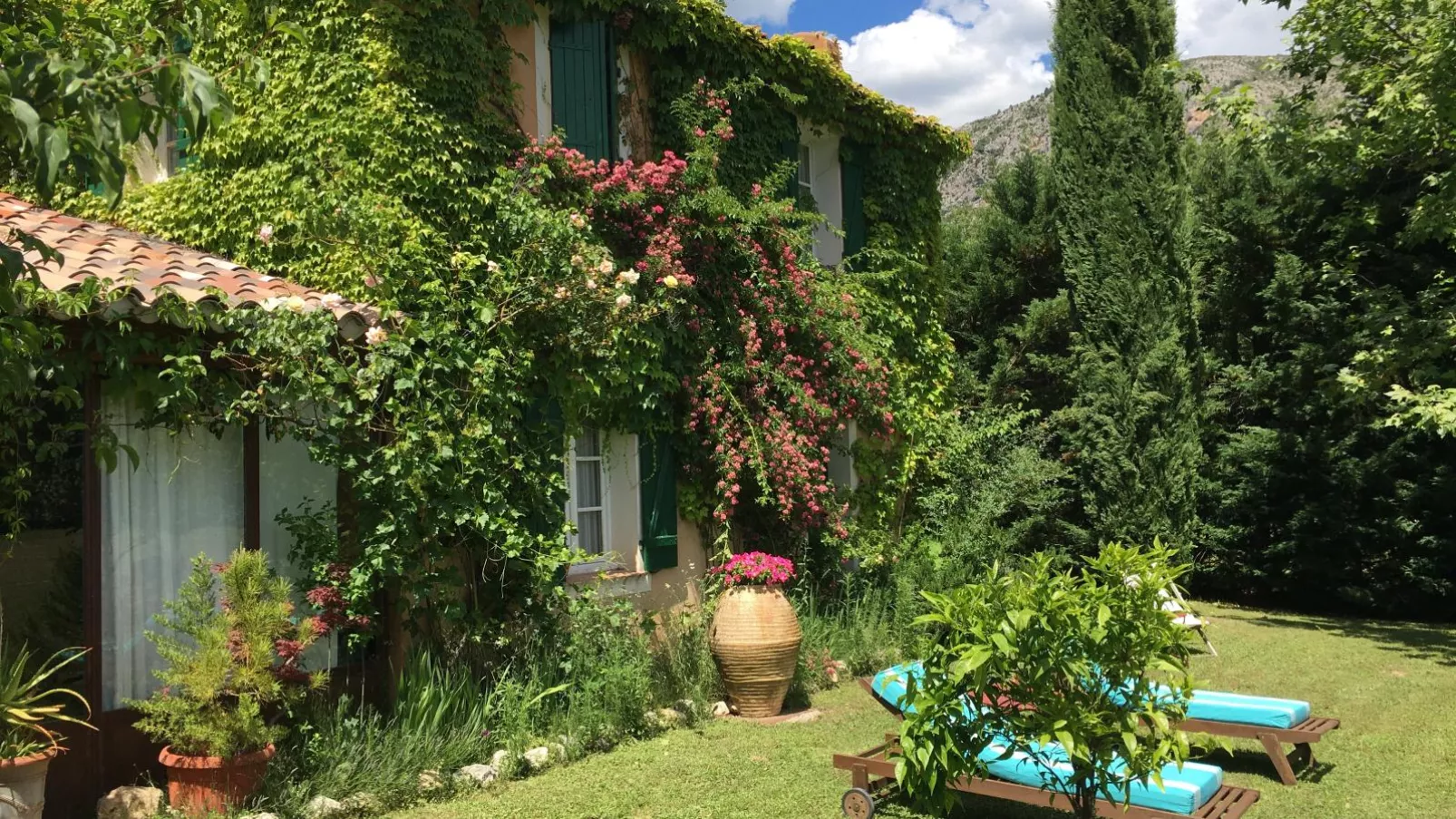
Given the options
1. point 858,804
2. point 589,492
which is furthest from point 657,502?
point 858,804

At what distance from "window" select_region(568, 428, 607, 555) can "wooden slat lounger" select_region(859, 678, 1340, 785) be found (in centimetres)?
296

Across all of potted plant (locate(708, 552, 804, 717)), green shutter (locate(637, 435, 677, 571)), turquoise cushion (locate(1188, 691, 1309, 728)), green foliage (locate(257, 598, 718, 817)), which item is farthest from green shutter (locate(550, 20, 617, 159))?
turquoise cushion (locate(1188, 691, 1309, 728))

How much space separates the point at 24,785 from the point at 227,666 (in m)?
0.98

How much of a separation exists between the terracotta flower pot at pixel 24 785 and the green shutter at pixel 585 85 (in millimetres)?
5820

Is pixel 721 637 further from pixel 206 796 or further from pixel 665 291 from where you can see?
pixel 206 796

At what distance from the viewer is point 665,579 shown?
9445mm

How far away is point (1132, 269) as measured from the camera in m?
13.3

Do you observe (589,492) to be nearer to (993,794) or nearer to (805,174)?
(993,794)

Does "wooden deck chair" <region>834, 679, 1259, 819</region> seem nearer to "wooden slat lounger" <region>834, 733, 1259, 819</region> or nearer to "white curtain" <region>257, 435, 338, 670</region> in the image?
"wooden slat lounger" <region>834, 733, 1259, 819</region>

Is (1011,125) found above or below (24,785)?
above

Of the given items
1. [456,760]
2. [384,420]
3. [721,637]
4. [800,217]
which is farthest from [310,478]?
[800,217]

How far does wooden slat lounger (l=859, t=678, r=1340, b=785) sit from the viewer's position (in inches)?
256

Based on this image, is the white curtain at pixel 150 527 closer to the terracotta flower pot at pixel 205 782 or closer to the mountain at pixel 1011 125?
the terracotta flower pot at pixel 205 782

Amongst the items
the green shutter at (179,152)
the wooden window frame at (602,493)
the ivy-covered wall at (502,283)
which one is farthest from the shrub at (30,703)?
the green shutter at (179,152)
